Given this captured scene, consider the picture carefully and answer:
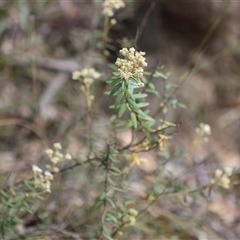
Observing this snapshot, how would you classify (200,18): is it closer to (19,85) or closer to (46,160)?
(19,85)

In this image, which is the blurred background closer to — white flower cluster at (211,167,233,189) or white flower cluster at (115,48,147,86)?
white flower cluster at (211,167,233,189)

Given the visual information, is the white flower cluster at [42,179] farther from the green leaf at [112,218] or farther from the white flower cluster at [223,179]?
the white flower cluster at [223,179]

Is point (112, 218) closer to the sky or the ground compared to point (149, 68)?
closer to the ground

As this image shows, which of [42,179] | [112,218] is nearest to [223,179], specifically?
[112,218]

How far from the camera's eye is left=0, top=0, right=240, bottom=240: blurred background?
6.28 ft

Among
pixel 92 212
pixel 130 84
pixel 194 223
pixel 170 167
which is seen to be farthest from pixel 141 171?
pixel 130 84

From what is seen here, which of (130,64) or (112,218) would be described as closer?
(130,64)

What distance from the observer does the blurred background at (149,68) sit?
1.91m

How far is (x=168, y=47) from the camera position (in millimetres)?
2301

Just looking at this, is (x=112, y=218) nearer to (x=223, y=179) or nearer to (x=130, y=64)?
(x=223, y=179)

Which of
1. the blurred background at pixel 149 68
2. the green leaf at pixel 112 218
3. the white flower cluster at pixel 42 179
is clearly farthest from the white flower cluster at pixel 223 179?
the blurred background at pixel 149 68

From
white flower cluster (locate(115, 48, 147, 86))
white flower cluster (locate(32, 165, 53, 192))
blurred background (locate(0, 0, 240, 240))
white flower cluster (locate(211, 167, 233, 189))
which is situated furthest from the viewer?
blurred background (locate(0, 0, 240, 240))

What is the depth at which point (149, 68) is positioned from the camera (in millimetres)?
1987

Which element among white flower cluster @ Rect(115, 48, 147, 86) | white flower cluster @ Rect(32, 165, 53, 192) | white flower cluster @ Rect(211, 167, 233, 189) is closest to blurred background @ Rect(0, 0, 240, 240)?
white flower cluster @ Rect(211, 167, 233, 189)
